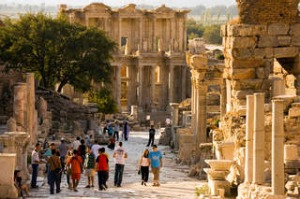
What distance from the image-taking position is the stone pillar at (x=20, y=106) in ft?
117

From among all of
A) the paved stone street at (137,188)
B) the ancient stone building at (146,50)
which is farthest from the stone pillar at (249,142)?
the ancient stone building at (146,50)

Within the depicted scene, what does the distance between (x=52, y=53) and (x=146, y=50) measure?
90.6ft

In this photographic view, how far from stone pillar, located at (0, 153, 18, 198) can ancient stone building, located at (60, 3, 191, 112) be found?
61.2m

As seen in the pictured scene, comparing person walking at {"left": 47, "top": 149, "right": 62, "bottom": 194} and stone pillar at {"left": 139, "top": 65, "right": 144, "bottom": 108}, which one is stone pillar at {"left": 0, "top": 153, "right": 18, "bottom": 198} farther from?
stone pillar at {"left": 139, "top": 65, "right": 144, "bottom": 108}

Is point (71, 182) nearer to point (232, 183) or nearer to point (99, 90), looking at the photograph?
point (232, 183)

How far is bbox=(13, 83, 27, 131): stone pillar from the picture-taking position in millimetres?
35531

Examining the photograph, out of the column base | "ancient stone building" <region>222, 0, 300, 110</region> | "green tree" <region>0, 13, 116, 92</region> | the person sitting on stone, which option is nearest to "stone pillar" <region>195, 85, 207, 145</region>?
"ancient stone building" <region>222, 0, 300, 110</region>

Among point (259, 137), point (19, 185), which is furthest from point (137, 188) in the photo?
point (259, 137)

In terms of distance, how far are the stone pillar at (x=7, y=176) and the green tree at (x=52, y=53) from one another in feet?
115

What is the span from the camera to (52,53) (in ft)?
197

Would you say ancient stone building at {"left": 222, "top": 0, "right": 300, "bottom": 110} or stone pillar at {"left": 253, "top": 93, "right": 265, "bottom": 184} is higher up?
ancient stone building at {"left": 222, "top": 0, "right": 300, "bottom": 110}

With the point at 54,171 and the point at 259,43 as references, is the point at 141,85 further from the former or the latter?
the point at 54,171

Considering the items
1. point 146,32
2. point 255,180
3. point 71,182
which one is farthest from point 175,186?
point 146,32

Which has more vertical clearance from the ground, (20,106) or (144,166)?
(20,106)
